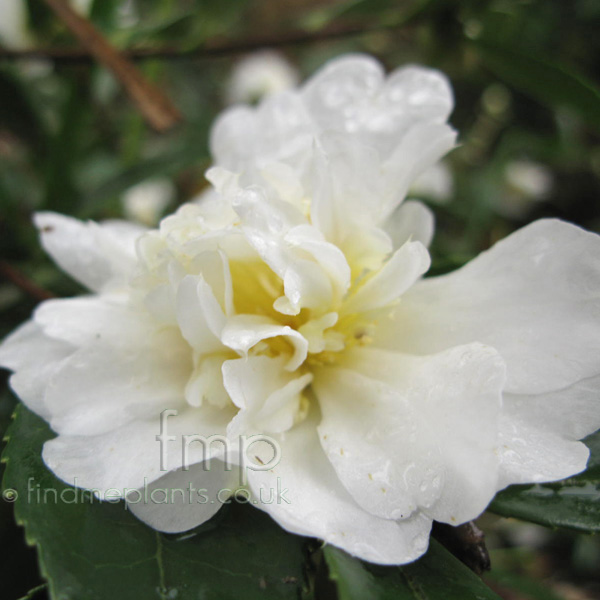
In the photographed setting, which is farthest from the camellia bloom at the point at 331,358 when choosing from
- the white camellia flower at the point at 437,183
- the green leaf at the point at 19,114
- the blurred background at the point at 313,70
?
the white camellia flower at the point at 437,183

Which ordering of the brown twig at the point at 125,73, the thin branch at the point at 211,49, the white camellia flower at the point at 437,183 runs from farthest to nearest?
the white camellia flower at the point at 437,183 → the thin branch at the point at 211,49 → the brown twig at the point at 125,73

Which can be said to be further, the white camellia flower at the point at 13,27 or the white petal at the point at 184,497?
the white camellia flower at the point at 13,27

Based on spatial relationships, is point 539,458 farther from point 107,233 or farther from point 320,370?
point 107,233

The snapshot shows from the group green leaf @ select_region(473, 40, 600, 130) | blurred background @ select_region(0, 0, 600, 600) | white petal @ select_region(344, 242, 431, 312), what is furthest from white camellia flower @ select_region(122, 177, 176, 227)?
white petal @ select_region(344, 242, 431, 312)

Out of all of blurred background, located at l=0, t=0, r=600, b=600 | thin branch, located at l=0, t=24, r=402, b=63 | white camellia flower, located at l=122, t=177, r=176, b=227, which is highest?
thin branch, located at l=0, t=24, r=402, b=63

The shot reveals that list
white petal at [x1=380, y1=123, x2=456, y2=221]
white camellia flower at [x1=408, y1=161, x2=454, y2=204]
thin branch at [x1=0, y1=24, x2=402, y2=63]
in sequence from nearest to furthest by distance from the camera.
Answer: white petal at [x1=380, y1=123, x2=456, y2=221], thin branch at [x1=0, y1=24, x2=402, y2=63], white camellia flower at [x1=408, y1=161, x2=454, y2=204]

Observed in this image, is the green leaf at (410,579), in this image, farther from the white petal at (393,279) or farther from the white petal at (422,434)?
the white petal at (393,279)

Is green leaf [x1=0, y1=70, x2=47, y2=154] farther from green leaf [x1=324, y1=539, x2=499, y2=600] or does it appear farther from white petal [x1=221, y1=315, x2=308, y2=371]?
green leaf [x1=324, y1=539, x2=499, y2=600]
